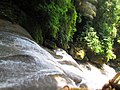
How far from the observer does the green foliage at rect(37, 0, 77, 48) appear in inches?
318

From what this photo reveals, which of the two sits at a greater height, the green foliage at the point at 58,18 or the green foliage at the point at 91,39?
the green foliage at the point at 58,18

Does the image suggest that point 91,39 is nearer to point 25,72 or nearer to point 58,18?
point 58,18

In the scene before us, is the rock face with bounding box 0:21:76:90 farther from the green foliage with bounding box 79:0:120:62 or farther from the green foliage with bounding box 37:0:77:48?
the green foliage with bounding box 79:0:120:62

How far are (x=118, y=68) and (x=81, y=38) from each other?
3.86 m

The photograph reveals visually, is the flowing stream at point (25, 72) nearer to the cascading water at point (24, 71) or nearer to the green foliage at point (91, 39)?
the cascading water at point (24, 71)

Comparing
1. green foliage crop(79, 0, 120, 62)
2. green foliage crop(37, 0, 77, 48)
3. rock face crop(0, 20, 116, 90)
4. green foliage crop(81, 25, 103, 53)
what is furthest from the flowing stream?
green foliage crop(79, 0, 120, 62)

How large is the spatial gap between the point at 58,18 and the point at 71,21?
1.85m

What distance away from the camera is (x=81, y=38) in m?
13.2

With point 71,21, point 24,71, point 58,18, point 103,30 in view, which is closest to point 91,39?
point 103,30

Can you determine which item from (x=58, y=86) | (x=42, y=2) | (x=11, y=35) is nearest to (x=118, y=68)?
(x=42, y=2)

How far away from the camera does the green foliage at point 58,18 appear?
809cm

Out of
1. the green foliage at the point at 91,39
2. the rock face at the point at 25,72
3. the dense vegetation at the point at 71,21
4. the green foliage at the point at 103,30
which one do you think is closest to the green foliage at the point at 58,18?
the dense vegetation at the point at 71,21

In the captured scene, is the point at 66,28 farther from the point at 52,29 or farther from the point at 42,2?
the point at 42,2

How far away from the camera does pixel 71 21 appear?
1085 centimetres
